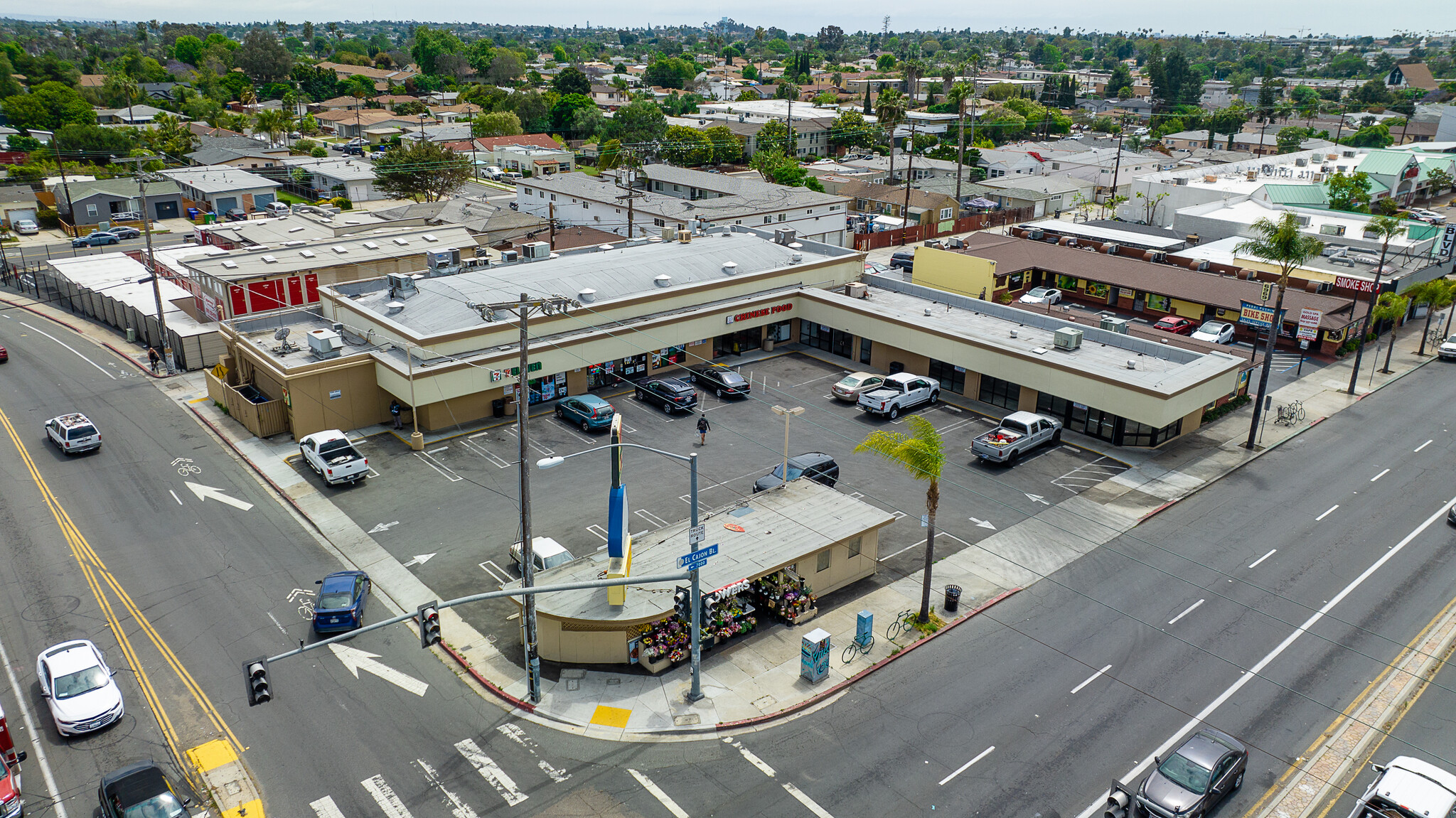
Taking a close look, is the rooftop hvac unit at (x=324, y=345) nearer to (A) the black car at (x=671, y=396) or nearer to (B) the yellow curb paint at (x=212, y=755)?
(A) the black car at (x=671, y=396)

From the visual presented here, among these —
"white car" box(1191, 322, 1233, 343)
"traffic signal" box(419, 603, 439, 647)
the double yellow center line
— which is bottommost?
the double yellow center line

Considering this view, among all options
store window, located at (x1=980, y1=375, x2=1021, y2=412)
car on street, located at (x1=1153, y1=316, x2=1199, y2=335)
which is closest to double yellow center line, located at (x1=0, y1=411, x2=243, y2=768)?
store window, located at (x1=980, y1=375, x2=1021, y2=412)

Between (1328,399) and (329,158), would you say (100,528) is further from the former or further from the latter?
(329,158)

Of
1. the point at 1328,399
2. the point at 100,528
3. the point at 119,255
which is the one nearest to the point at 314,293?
the point at 119,255

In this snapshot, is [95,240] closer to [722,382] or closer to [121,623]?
[722,382]

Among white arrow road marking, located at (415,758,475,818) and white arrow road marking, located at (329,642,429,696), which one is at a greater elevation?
white arrow road marking, located at (415,758,475,818)

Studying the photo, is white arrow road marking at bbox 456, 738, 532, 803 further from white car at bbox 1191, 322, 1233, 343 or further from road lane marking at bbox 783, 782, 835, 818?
white car at bbox 1191, 322, 1233, 343

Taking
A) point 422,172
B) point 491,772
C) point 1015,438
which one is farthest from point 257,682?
point 422,172
